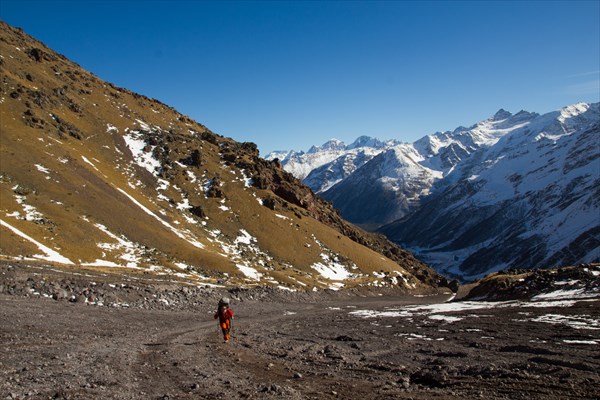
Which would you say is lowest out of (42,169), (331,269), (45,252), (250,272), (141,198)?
(331,269)

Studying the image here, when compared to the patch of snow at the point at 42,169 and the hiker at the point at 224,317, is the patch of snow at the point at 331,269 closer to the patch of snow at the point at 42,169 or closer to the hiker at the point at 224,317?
the patch of snow at the point at 42,169

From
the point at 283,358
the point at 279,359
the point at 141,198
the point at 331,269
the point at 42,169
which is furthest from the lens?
the point at 331,269

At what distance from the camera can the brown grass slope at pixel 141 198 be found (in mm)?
70062

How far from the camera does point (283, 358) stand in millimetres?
19375

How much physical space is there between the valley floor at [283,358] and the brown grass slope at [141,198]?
1469 inches

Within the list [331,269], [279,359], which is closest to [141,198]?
[331,269]

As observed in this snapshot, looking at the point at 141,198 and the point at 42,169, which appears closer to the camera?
the point at 42,169

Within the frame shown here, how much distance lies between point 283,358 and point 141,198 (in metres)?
86.6

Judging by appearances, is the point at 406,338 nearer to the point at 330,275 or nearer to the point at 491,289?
the point at 491,289

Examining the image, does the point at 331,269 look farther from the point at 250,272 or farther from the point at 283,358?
the point at 283,358

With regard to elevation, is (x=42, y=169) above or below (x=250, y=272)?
above

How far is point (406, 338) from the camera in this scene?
26.8m

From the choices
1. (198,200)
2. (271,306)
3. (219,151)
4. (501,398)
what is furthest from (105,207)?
(501,398)

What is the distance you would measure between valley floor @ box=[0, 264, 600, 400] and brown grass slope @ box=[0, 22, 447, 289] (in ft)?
122
